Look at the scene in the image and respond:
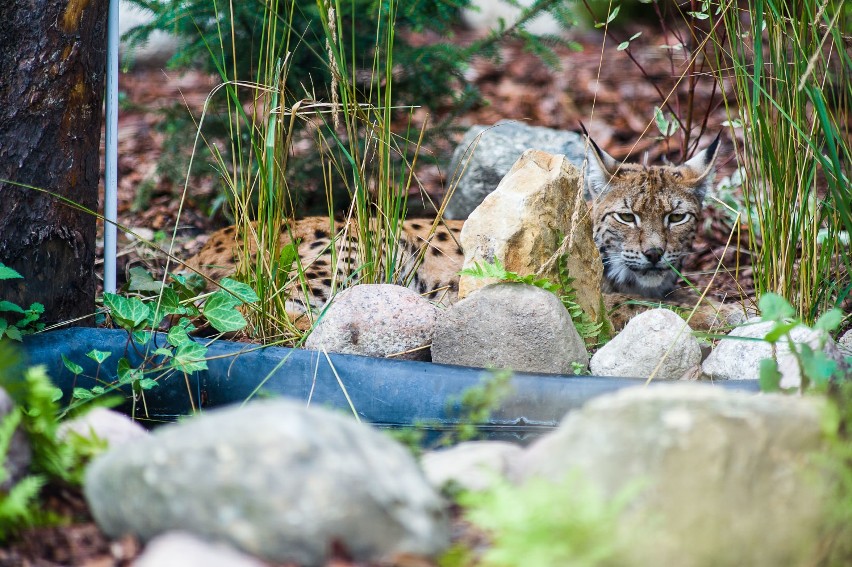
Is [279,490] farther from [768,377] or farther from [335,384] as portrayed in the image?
[335,384]

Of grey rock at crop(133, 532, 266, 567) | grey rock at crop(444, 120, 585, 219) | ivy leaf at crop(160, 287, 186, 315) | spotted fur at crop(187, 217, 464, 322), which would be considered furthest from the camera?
grey rock at crop(444, 120, 585, 219)

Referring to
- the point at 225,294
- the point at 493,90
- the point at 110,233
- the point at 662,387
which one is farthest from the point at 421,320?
the point at 493,90

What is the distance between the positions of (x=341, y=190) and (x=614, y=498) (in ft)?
12.6

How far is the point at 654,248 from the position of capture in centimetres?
452

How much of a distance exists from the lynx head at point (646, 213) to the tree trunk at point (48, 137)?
2319 mm

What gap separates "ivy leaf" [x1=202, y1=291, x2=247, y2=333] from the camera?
3.32 meters

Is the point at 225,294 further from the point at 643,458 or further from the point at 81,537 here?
the point at 643,458

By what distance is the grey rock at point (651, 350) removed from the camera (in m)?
3.22

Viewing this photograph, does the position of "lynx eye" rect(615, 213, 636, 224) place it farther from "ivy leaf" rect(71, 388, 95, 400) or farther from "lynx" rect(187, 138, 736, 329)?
"ivy leaf" rect(71, 388, 95, 400)

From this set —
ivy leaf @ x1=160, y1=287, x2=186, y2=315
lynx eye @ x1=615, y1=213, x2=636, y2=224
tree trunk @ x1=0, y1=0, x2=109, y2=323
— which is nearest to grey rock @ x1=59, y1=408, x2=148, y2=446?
ivy leaf @ x1=160, y1=287, x2=186, y2=315

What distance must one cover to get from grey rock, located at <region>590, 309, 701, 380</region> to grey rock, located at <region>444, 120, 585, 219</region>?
2.10 meters

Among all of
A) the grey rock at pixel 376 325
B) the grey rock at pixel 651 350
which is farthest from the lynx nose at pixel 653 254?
the grey rock at pixel 376 325

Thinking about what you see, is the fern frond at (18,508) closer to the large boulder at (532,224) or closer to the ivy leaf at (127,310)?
the ivy leaf at (127,310)

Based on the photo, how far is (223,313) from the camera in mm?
3348
